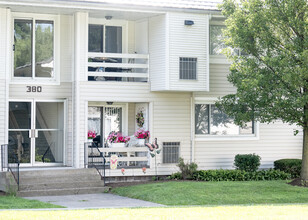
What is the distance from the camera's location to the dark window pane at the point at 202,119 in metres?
21.2

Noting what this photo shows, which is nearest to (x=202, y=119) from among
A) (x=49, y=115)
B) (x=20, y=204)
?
(x=49, y=115)

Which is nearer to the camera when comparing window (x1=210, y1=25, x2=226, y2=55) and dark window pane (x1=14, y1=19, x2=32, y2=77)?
dark window pane (x1=14, y1=19, x2=32, y2=77)

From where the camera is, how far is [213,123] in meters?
21.4

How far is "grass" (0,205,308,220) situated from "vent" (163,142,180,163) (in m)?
6.47

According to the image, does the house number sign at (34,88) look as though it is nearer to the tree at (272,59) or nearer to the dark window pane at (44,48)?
the dark window pane at (44,48)

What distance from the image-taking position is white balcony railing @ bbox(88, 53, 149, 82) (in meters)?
19.8

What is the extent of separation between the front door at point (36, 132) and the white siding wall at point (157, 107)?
125cm

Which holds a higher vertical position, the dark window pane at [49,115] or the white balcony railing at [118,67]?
the white balcony railing at [118,67]

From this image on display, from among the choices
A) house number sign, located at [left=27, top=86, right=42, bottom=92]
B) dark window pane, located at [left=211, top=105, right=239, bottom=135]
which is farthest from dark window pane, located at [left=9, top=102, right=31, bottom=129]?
dark window pane, located at [left=211, top=105, right=239, bottom=135]

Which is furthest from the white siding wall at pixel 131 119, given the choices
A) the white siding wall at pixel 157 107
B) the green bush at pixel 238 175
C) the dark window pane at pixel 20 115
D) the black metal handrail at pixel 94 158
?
the dark window pane at pixel 20 115

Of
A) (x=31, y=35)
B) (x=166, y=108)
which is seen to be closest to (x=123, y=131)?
(x=166, y=108)

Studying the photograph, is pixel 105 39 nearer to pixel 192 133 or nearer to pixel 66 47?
pixel 66 47

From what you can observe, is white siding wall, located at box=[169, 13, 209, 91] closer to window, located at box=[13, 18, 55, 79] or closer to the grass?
window, located at box=[13, 18, 55, 79]

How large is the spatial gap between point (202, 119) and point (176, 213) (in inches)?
342
